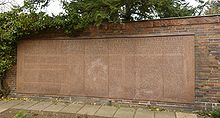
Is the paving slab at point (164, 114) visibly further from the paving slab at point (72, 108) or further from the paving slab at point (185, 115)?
the paving slab at point (72, 108)

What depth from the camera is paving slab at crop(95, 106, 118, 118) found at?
5.33 metres

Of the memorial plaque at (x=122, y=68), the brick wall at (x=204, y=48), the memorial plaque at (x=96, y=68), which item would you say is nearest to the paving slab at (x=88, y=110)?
the memorial plaque at (x=96, y=68)

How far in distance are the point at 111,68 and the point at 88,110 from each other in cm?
130

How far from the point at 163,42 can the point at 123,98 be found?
6.07 feet

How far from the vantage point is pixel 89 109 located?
5789 millimetres

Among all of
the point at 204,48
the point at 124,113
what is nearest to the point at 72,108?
the point at 124,113

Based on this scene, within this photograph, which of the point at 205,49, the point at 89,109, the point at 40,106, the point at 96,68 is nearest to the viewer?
the point at 205,49

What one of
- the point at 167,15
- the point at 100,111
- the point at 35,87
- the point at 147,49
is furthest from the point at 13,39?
the point at 167,15

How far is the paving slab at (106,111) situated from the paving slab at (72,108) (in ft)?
1.92

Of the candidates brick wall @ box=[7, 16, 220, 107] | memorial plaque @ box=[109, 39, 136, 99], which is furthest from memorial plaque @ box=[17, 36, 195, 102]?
brick wall @ box=[7, 16, 220, 107]

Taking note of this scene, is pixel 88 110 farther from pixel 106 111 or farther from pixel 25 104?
pixel 25 104

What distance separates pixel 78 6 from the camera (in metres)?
6.06

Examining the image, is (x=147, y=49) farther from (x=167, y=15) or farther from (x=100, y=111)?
(x=100, y=111)

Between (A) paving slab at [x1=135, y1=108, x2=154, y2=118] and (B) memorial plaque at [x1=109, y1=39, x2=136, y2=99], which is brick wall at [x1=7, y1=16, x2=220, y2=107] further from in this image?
(A) paving slab at [x1=135, y1=108, x2=154, y2=118]
